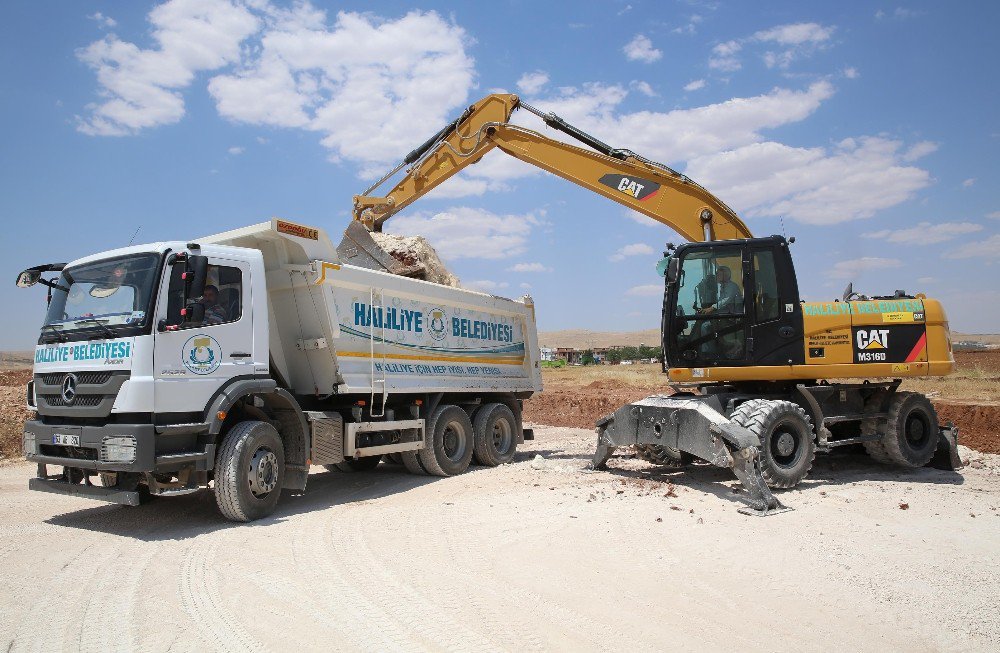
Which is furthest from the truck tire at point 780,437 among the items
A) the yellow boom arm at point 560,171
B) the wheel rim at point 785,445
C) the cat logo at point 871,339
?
the yellow boom arm at point 560,171

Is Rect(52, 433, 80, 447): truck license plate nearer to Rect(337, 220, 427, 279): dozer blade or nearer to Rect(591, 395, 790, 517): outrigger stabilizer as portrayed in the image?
Rect(337, 220, 427, 279): dozer blade

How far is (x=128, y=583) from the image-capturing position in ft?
17.7

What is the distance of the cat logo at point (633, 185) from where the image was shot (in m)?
11.2

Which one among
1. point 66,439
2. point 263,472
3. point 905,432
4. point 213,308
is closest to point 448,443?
point 263,472

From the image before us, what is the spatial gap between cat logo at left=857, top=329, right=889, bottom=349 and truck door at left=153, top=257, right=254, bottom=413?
25.0ft

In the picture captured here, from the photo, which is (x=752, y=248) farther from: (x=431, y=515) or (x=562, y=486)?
(x=431, y=515)

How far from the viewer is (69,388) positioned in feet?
23.4

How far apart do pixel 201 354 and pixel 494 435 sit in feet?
19.6

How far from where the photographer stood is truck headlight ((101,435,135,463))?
6656mm

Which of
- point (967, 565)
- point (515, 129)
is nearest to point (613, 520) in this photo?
point (967, 565)

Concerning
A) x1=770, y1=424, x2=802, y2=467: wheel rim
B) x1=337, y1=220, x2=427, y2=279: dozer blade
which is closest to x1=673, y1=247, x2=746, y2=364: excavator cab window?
x1=770, y1=424, x2=802, y2=467: wheel rim

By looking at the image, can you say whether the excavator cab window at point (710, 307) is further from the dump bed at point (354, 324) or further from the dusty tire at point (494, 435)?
the dusty tire at point (494, 435)

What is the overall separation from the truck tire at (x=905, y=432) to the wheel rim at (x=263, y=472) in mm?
8098

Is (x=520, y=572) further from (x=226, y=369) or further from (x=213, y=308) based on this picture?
(x=213, y=308)
